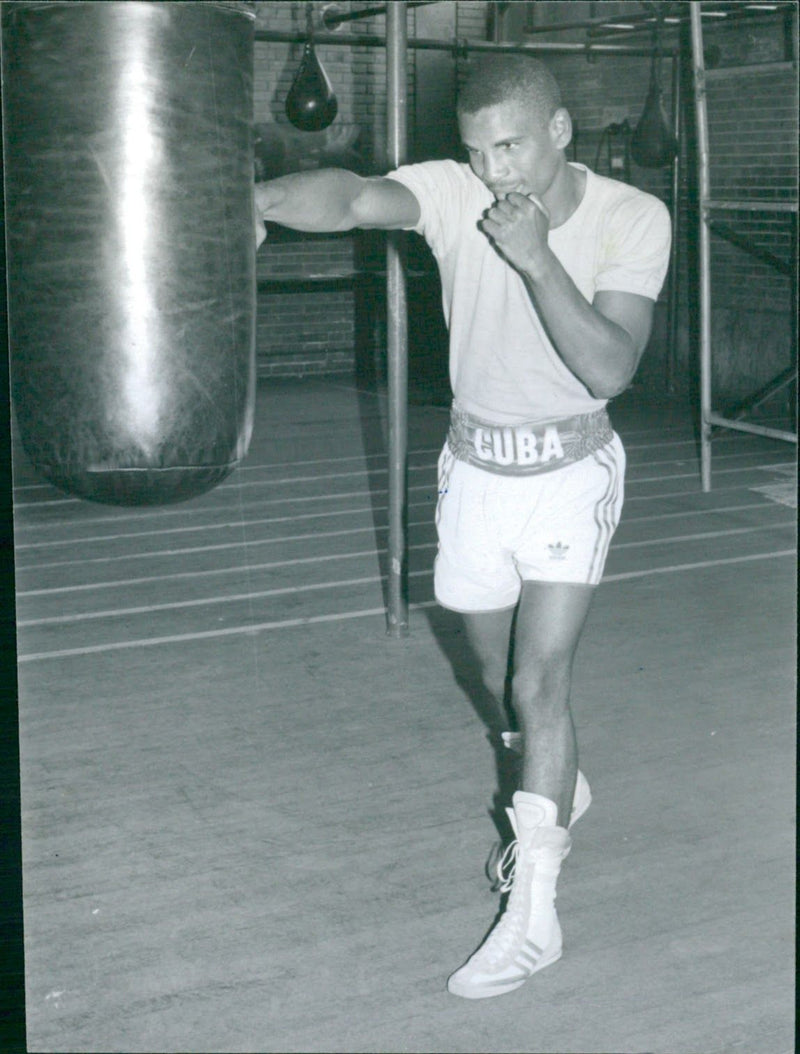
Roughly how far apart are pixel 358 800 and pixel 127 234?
166 centimetres

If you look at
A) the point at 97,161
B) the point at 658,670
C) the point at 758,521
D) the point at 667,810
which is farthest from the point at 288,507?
the point at 97,161

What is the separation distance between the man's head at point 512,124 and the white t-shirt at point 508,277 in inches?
5.5

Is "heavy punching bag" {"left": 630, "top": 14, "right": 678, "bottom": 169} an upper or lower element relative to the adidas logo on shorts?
upper

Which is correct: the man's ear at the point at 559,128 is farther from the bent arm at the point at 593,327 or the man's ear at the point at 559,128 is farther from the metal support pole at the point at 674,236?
the metal support pole at the point at 674,236

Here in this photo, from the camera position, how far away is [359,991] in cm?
241

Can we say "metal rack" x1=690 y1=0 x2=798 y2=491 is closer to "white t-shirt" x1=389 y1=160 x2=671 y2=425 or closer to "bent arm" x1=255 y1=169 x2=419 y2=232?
"white t-shirt" x1=389 y1=160 x2=671 y2=425

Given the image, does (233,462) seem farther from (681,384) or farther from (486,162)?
(681,384)

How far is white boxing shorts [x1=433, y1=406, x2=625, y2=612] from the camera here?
2.52m

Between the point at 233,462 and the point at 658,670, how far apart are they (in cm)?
222

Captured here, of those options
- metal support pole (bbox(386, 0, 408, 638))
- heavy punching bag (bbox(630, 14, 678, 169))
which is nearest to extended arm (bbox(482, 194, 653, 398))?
metal support pole (bbox(386, 0, 408, 638))

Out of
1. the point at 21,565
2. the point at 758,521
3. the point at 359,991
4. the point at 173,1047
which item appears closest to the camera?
the point at 173,1047

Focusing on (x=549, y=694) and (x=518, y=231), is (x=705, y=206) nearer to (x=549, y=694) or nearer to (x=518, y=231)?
(x=549, y=694)

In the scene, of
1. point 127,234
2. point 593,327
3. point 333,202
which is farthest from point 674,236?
point 127,234

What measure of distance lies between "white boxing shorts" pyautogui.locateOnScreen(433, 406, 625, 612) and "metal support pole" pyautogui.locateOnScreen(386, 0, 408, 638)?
1.68m
